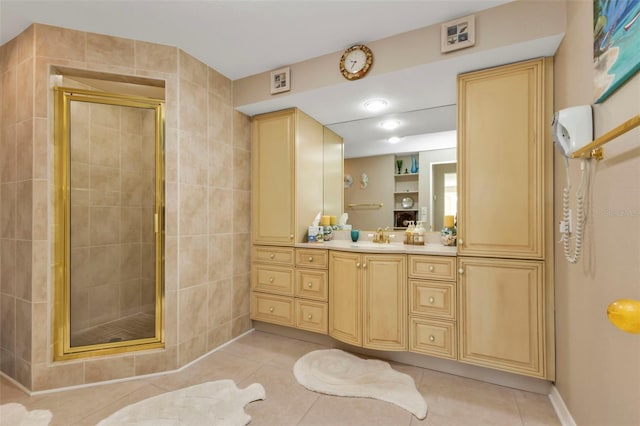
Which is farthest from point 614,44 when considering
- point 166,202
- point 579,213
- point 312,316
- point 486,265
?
point 166,202

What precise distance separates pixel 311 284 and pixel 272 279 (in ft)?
1.47

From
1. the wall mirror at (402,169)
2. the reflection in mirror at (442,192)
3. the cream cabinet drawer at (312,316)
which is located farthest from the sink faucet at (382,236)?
the cream cabinet drawer at (312,316)

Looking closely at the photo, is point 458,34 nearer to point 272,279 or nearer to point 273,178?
point 273,178

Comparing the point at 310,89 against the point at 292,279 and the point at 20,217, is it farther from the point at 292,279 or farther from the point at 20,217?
the point at 20,217

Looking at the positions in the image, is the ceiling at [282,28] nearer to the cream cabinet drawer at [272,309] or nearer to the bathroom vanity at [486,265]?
the bathroom vanity at [486,265]

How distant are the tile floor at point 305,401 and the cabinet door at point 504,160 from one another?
0.93 m

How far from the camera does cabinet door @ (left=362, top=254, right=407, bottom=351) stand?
7.04 feet

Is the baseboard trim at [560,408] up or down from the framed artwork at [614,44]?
down

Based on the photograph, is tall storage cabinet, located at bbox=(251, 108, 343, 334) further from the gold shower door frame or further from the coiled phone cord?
the coiled phone cord

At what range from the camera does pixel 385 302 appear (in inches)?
86.4

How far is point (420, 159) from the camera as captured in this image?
264 centimetres

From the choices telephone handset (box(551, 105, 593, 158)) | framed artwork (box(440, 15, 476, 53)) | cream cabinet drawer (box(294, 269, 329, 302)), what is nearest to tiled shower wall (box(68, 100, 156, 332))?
cream cabinet drawer (box(294, 269, 329, 302))

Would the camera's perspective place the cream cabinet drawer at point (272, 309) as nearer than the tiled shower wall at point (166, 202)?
No

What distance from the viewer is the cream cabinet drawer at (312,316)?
251 centimetres
